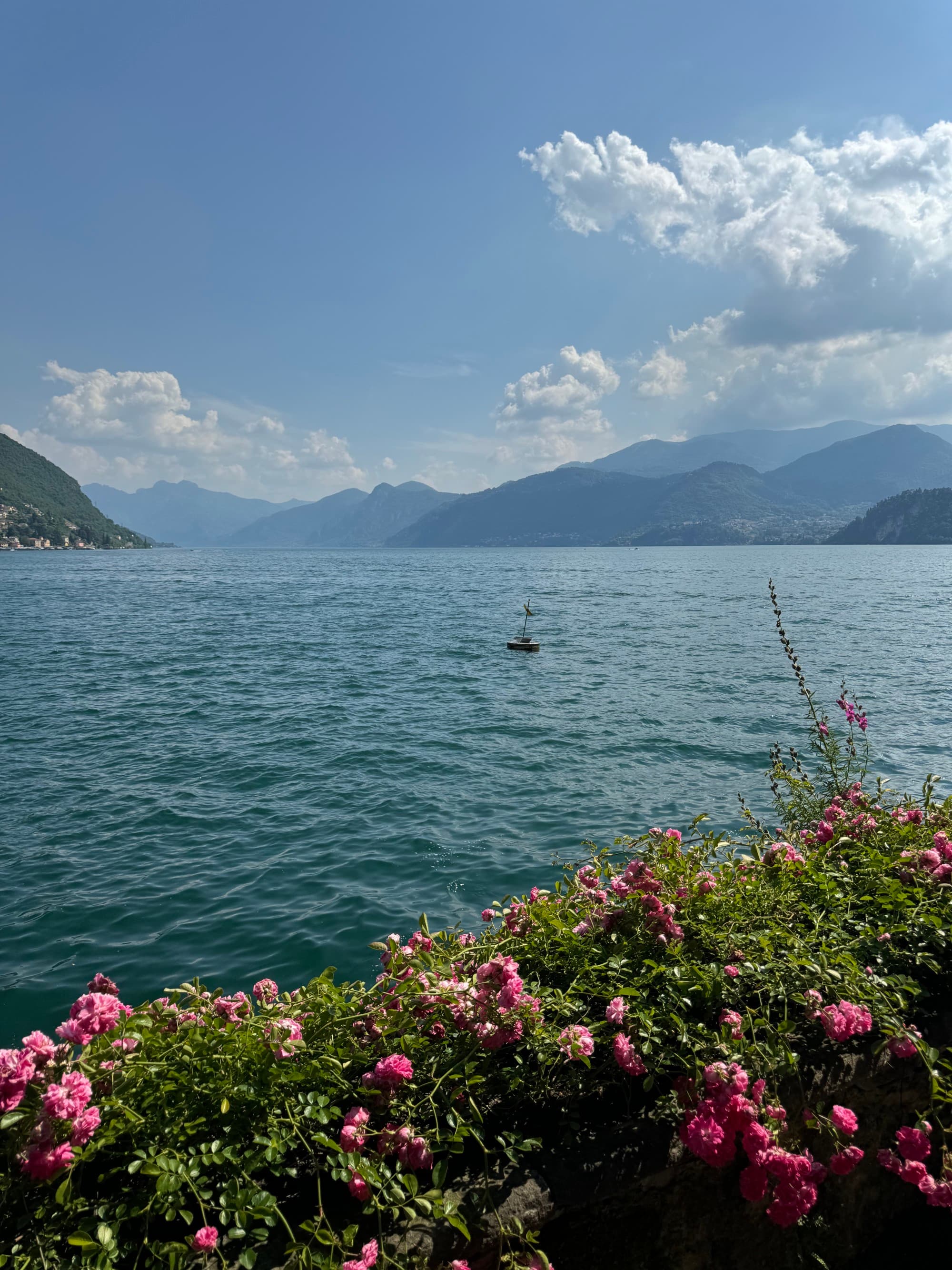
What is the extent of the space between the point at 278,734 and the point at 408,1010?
16.4 meters

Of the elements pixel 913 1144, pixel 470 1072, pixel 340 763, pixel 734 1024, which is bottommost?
pixel 340 763

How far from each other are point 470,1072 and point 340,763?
44.6 ft

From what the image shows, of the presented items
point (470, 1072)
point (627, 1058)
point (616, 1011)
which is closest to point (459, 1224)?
point (470, 1072)

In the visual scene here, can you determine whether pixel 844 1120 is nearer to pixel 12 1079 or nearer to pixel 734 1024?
pixel 734 1024

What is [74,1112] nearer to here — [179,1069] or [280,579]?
[179,1069]

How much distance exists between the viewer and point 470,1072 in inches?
104

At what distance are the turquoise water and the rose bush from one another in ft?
19.3

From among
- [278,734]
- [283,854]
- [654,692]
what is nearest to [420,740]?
[278,734]

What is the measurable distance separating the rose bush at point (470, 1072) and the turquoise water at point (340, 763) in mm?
5890

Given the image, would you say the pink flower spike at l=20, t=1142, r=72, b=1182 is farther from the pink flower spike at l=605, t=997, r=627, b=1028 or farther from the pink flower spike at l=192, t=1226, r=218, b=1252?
the pink flower spike at l=605, t=997, r=627, b=1028

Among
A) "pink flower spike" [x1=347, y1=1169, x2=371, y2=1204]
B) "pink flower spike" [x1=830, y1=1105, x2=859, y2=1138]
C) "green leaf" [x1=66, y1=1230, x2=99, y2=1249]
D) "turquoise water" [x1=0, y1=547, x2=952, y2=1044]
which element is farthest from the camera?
"turquoise water" [x1=0, y1=547, x2=952, y2=1044]

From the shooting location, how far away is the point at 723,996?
2857 mm

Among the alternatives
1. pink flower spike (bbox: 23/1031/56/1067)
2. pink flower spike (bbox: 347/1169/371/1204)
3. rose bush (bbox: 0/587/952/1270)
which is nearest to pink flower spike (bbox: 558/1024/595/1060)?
rose bush (bbox: 0/587/952/1270)

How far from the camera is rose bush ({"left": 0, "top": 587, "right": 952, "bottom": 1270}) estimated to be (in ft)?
6.88
